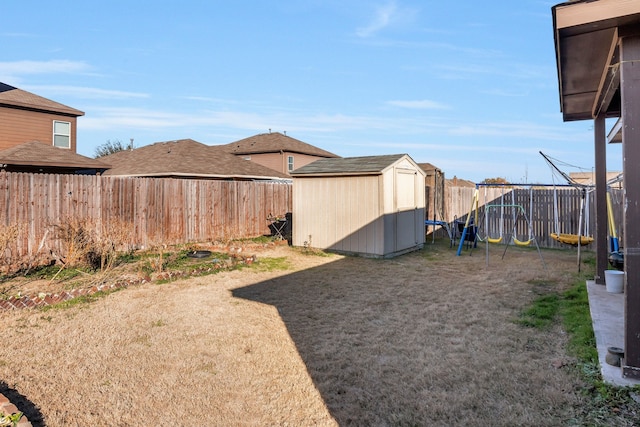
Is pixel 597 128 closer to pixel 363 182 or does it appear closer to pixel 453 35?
pixel 363 182

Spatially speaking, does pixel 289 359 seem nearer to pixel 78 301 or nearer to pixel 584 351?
pixel 584 351

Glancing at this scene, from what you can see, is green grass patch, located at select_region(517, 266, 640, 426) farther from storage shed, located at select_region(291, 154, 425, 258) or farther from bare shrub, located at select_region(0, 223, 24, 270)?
bare shrub, located at select_region(0, 223, 24, 270)

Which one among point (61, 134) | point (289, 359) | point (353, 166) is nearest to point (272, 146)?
point (61, 134)

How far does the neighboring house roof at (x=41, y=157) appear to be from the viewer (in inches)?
444

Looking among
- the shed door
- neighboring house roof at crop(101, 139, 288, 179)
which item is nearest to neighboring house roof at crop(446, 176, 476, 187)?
neighboring house roof at crop(101, 139, 288, 179)

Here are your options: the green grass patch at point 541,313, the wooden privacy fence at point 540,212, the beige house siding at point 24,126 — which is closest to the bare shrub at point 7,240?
the beige house siding at point 24,126

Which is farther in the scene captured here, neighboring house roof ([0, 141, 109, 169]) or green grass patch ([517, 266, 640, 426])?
neighboring house roof ([0, 141, 109, 169])

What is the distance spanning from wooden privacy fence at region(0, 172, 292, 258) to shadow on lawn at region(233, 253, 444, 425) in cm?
448

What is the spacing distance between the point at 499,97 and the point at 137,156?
15.8 meters

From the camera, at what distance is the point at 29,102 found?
1321 cm

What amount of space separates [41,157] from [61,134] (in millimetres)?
2880

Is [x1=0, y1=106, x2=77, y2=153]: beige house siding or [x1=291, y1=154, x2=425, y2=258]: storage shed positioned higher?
[x1=0, y1=106, x2=77, y2=153]: beige house siding

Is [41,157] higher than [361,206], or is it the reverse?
[41,157]

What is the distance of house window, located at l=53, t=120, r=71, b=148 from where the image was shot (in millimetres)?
14164
